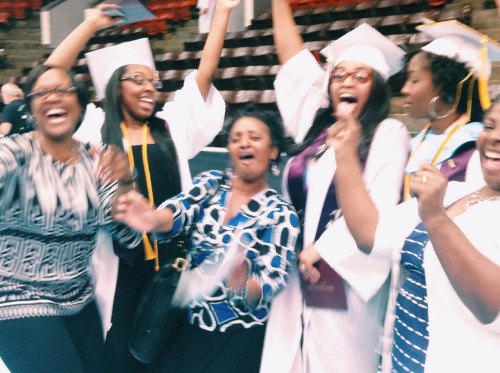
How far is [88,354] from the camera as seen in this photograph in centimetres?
216

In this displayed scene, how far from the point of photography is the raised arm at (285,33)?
2.67m

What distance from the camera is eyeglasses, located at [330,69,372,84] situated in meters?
2.27

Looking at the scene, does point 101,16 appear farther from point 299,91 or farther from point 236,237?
point 236,237

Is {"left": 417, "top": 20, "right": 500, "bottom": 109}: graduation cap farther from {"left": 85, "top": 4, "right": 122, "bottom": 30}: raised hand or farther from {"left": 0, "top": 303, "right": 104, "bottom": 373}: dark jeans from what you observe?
{"left": 0, "top": 303, "right": 104, "bottom": 373}: dark jeans

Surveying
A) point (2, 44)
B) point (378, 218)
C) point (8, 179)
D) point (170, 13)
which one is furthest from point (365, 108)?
point (2, 44)

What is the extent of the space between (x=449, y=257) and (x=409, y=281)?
0.41 m

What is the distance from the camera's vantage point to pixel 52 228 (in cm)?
203

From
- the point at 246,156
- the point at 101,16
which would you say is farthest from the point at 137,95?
the point at 246,156

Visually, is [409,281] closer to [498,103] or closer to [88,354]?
[498,103]

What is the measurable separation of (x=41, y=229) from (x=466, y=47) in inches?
59.9

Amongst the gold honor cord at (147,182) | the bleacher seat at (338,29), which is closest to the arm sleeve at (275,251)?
the gold honor cord at (147,182)

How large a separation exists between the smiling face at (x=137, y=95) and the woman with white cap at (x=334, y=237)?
0.72 meters

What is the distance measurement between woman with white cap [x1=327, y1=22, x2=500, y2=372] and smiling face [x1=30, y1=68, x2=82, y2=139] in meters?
0.89

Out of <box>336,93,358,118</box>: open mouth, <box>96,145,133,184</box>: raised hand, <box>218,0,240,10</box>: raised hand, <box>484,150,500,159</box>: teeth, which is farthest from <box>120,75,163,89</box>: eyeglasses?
<box>484,150,500,159</box>: teeth
